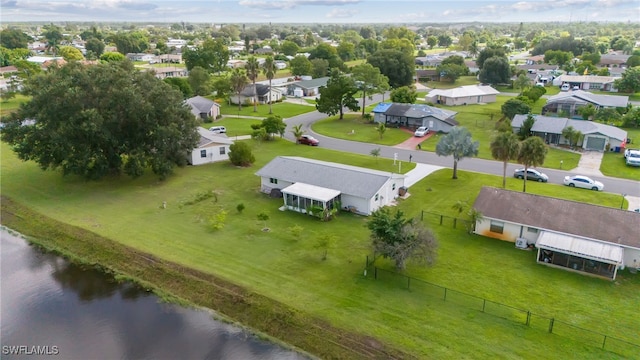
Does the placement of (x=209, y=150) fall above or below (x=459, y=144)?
below

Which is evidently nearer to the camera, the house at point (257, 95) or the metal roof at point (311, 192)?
the metal roof at point (311, 192)

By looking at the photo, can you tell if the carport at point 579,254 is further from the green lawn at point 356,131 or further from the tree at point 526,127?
the tree at point 526,127

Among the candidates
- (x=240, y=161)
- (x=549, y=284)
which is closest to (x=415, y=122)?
(x=240, y=161)

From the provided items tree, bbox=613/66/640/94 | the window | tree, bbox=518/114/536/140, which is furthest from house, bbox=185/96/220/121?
tree, bbox=613/66/640/94

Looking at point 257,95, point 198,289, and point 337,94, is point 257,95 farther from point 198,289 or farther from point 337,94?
point 198,289

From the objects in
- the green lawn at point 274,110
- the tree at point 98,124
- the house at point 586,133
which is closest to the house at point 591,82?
the house at point 586,133

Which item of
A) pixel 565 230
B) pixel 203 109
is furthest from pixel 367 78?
pixel 565 230
